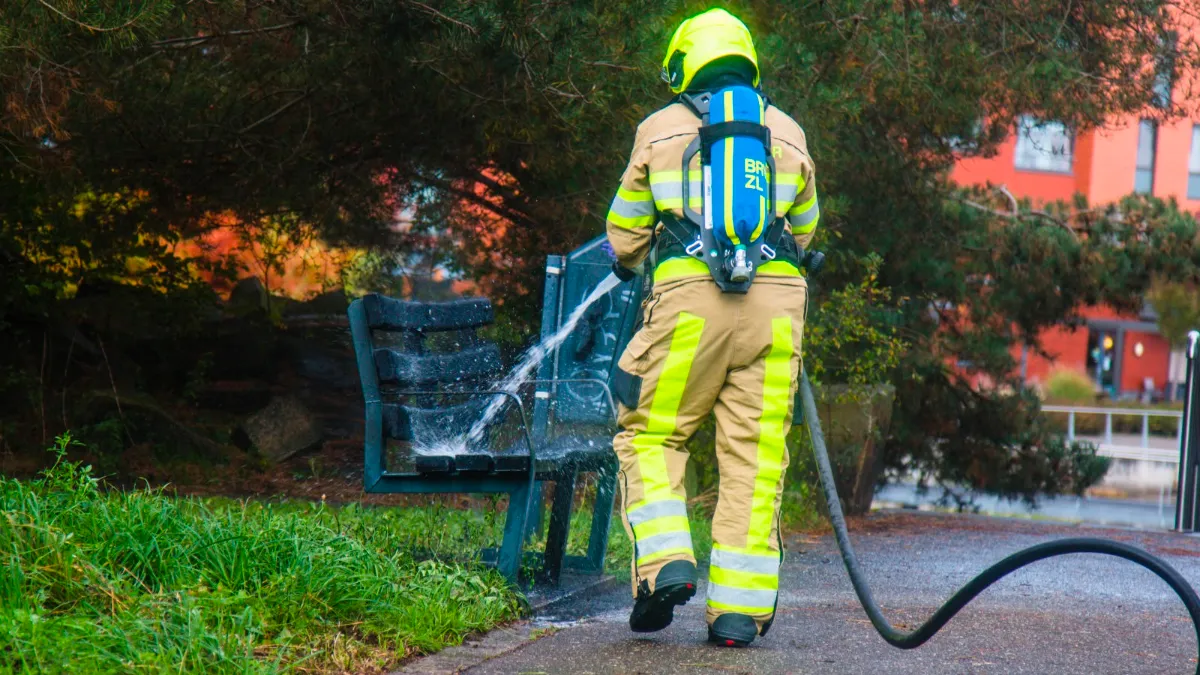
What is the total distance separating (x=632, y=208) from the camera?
3945mm

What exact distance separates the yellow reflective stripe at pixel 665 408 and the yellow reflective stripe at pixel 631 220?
1.14 ft

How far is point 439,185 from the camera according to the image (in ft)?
26.2

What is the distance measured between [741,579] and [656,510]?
0.31m

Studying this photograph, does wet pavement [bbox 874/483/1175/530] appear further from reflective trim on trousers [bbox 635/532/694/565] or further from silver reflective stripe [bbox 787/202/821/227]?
reflective trim on trousers [bbox 635/532/694/565]

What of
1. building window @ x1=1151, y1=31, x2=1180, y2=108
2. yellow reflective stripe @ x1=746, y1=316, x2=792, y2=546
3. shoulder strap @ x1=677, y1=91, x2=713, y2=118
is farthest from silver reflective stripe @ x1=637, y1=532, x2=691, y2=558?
building window @ x1=1151, y1=31, x2=1180, y2=108

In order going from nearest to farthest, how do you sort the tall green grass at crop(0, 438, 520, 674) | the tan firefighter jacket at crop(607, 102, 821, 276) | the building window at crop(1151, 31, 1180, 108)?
the tall green grass at crop(0, 438, 520, 674) → the tan firefighter jacket at crop(607, 102, 821, 276) → the building window at crop(1151, 31, 1180, 108)

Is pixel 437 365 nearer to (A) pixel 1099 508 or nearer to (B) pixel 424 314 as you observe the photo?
(B) pixel 424 314

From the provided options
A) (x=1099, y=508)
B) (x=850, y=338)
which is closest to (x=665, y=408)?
(x=850, y=338)

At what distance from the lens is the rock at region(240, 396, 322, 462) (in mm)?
8766

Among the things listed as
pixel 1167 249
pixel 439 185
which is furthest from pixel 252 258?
pixel 1167 249

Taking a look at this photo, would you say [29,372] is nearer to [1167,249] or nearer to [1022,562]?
[1022,562]

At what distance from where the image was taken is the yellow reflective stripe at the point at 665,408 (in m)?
3.78

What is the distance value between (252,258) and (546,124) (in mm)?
4549

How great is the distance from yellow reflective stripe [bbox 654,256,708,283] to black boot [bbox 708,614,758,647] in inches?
38.7
